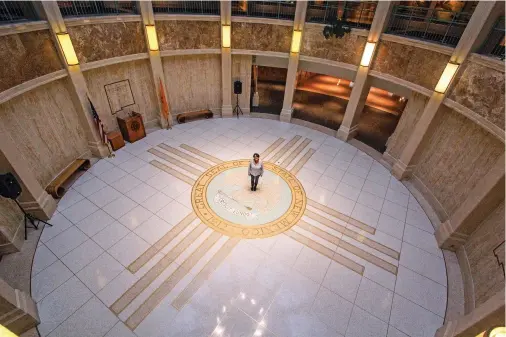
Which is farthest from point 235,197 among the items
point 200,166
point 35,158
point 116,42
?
point 116,42

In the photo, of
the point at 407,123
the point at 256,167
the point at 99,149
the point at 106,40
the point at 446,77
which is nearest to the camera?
the point at 446,77

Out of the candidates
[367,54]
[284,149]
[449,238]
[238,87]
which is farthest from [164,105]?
[449,238]

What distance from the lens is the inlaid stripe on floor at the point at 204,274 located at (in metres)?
5.61

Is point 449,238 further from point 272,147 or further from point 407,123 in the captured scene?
point 272,147

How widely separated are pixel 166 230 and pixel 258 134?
6147 mm

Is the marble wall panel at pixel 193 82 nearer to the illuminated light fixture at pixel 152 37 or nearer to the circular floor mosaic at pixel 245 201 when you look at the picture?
the illuminated light fixture at pixel 152 37

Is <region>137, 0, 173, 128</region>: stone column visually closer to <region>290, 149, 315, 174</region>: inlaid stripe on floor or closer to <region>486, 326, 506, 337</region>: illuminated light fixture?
<region>290, 149, 315, 174</region>: inlaid stripe on floor

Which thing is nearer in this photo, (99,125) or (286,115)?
(99,125)

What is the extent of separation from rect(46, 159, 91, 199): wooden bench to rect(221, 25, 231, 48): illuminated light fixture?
6.93 m

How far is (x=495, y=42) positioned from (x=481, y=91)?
1.32 meters

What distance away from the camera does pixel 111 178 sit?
344 inches

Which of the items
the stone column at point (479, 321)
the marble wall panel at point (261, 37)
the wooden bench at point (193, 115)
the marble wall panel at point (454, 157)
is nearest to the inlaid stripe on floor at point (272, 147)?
the wooden bench at point (193, 115)

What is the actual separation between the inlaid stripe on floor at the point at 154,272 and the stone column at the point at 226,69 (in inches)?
275

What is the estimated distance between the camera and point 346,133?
37.2ft
